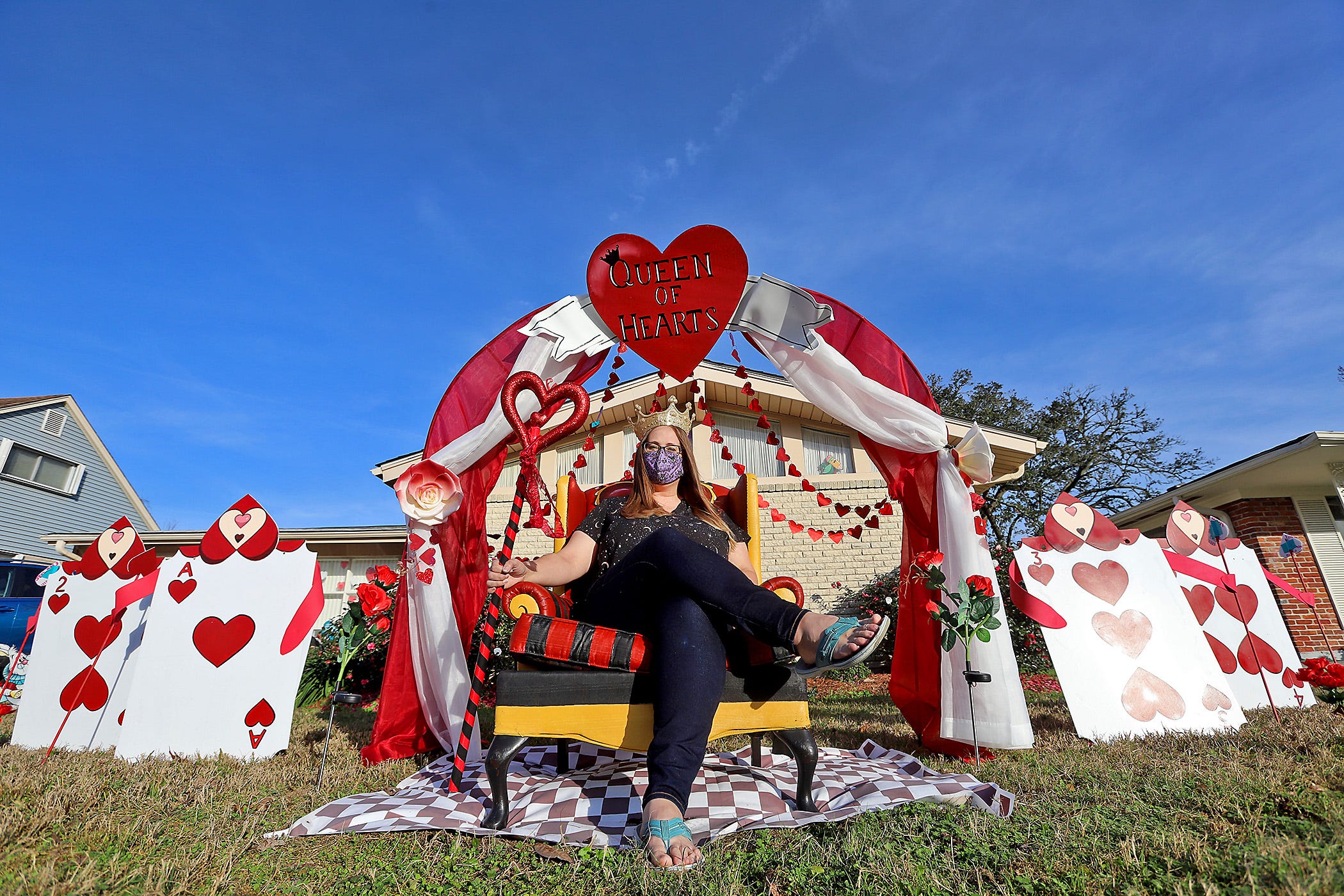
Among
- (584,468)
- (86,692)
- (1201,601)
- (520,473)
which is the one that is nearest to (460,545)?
(520,473)

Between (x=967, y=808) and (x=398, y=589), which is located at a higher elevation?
(x=398, y=589)

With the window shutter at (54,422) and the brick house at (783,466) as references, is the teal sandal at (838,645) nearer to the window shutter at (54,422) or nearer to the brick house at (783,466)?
the brick house at (783,466)

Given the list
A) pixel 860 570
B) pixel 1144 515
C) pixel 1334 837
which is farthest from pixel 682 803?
pixel 1144 515

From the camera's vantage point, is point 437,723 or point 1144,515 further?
point 1144,515

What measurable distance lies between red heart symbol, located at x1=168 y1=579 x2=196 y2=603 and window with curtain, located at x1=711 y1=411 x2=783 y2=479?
6.89m

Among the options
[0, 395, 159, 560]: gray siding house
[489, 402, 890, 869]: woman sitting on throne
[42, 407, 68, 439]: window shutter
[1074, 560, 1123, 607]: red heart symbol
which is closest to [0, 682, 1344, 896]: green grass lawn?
[489, 402, 890, 869]: woman sitting on throne

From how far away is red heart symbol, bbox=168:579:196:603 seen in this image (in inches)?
131

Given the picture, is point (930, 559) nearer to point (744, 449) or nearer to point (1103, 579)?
point (1103, 579)

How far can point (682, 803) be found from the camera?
71.9 inches

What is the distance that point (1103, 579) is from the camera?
11.2 feet

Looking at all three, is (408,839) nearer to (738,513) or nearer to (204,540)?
(738,513)

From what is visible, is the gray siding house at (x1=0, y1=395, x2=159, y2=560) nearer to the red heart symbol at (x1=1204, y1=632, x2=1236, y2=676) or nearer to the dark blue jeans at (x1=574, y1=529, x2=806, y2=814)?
the dark blue jeans at (x1=574, y1=529, x2=806, y2=814)

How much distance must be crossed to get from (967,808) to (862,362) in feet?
7.11

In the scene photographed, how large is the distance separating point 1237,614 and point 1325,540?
21.0 feet
